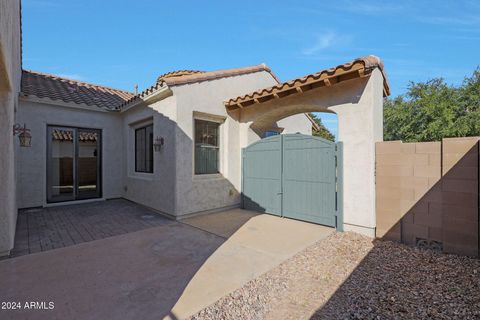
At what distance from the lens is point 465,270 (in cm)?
377

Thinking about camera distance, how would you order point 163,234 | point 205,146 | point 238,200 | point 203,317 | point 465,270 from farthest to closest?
point 238,200 → point 205,146 → point 163,234 → point 465,270 → point 203,317

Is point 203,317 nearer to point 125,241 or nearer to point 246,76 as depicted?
point 125,241

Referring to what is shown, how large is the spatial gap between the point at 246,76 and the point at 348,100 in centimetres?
418

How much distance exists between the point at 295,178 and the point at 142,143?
5.86 meters

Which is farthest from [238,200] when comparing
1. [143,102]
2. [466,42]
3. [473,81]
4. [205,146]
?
[473,81]

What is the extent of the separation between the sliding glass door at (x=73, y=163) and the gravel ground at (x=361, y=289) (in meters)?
8.59

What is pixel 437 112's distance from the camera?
1795 centimetres

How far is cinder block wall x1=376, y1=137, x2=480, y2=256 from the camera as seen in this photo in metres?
4.23

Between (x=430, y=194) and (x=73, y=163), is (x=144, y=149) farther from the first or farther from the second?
(x=430, y=194)

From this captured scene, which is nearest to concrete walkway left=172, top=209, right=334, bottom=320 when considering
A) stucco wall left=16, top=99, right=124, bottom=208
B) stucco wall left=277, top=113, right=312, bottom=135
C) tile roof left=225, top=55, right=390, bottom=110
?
tile roof left=225, top=55, right=390, bottom=110

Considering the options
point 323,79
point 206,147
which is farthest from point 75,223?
point 323,79

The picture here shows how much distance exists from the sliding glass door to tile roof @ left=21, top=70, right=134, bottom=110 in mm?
1179

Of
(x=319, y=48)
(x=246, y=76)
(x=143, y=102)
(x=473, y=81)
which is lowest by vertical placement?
(x=143, y=102)

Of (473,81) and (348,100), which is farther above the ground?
(473,81)
